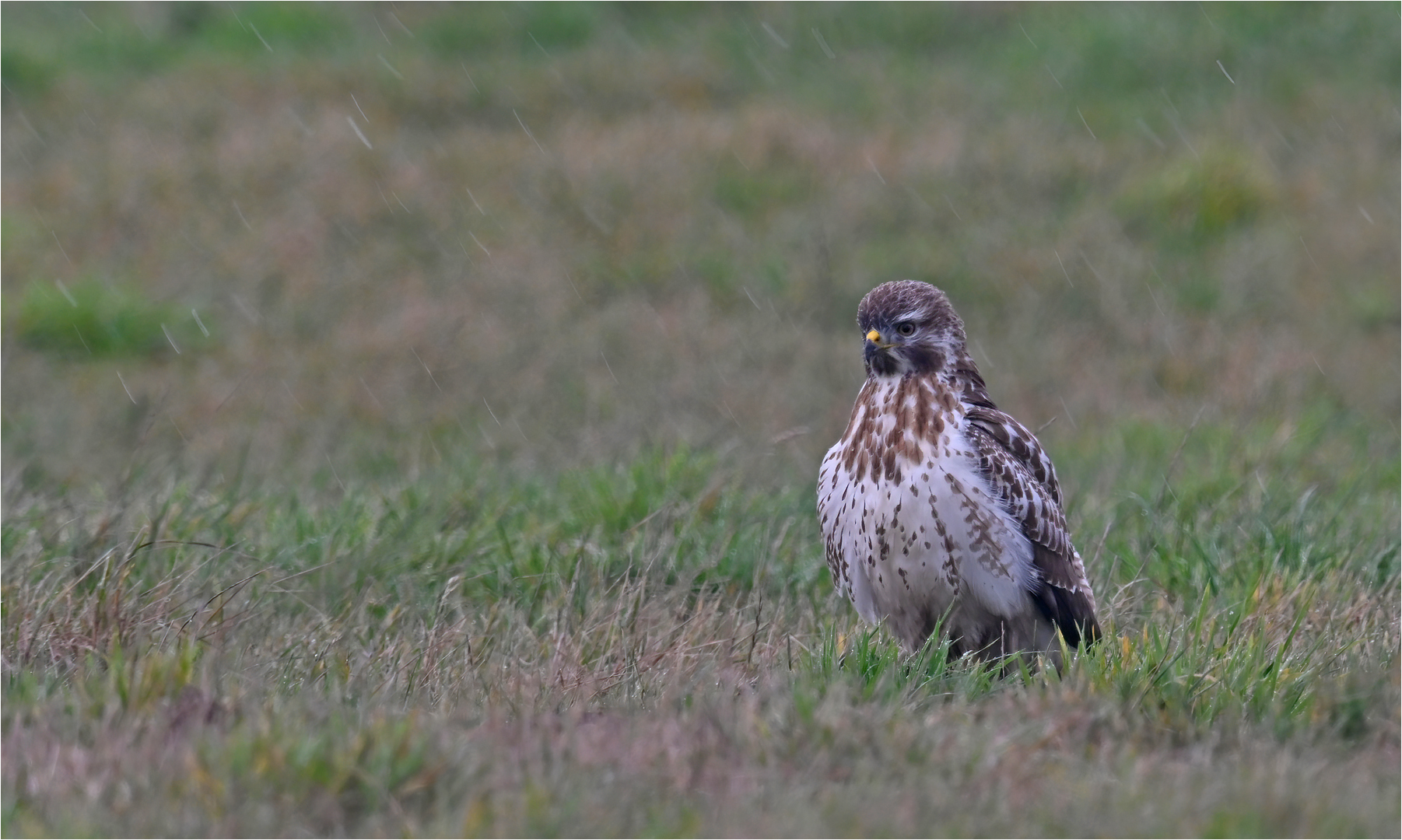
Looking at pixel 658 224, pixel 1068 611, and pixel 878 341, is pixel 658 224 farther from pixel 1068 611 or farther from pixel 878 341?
pixel 1068 611

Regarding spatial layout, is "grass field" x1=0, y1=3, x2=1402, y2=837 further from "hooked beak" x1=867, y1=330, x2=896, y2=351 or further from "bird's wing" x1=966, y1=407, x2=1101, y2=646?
"hooked beak" x1=867, y1=330, x2=896, y2=351

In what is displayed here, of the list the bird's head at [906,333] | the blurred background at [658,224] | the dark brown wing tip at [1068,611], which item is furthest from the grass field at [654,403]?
the bird's head at [906,333]

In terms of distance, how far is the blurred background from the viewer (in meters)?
9.32

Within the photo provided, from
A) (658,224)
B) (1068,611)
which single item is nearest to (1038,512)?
(1068,611)

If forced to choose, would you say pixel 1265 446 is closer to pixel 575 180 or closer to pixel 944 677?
pixel 944 677

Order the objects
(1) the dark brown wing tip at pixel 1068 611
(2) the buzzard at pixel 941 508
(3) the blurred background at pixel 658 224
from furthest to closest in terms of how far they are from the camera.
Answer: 1. (3) the blurred background at pixel 658 224
2. (1) the dark brown wing tip at pixel 1068 611
3. (2) the buzzard at pixel 941 508

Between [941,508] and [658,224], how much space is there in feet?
25.3

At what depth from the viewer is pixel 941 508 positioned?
446 centimetres

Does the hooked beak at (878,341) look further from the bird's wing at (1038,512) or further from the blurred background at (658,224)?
the blurred background at (658,224)

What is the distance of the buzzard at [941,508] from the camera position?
4.50 metres

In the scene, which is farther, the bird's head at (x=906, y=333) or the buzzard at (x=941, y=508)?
the bird's head at (x=906, y=333)

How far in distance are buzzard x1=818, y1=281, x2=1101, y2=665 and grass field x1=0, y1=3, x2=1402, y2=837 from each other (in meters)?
0.31

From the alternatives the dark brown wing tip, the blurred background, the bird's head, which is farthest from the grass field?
the bird's head

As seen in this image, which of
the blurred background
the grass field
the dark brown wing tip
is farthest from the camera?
the blurred background
